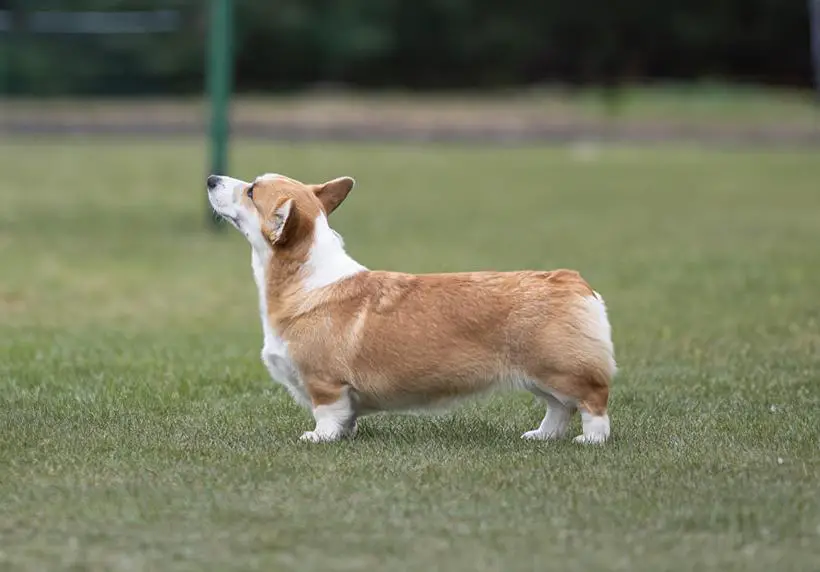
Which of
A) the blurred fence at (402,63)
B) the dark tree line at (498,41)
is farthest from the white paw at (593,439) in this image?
the dark tree line at (498,41)

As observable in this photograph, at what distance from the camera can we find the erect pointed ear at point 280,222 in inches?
263

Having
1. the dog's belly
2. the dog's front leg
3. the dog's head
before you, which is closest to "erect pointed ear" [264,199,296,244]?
the dog's head

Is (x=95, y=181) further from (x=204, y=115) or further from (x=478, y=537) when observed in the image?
(x=478, y=537)

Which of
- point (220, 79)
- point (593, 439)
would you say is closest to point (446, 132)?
point (220, 79)

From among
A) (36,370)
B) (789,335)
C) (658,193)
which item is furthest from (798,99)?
(36,370)

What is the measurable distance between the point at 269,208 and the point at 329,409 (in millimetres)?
944

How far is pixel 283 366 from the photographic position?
6781 millimetres

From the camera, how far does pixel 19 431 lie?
22.7ft

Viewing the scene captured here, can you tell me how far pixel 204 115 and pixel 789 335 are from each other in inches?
1019

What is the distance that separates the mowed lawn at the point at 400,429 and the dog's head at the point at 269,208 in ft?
3.02

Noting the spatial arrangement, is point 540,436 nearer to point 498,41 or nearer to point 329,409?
point 329,409

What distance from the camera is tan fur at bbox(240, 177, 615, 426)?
Answer: 21.1ft

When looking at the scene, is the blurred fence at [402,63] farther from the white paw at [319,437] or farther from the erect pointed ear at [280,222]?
the white paw at [319,437]

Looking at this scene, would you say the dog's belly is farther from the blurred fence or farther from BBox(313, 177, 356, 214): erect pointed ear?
the blurred fence
